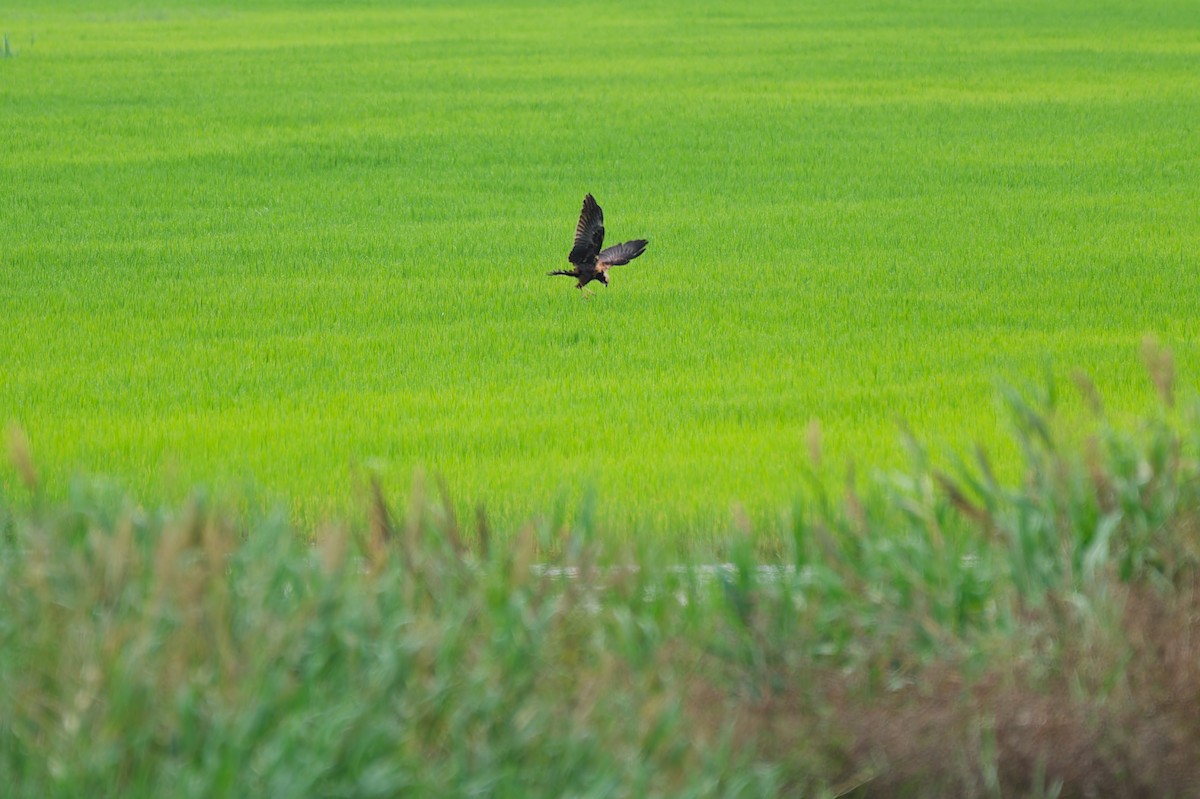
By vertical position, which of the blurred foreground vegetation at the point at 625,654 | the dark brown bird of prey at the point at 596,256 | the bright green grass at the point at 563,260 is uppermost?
the blurred foreground vegetation at the point at 625,654

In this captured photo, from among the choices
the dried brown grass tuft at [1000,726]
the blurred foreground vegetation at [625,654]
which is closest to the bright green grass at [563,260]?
the blurred foreground vegetation at [625,654]

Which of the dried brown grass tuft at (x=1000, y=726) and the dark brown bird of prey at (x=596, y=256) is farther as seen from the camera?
the dark brown bird of prey at (x=596, y=256)

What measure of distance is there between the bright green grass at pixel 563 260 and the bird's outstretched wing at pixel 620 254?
0.92 ft

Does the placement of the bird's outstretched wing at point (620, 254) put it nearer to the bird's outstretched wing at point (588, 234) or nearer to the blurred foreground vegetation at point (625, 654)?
the bird's outstretched wing at point (588, 234)

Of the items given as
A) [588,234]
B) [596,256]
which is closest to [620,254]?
[596,256]

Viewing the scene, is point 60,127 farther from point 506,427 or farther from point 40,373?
point 506,427

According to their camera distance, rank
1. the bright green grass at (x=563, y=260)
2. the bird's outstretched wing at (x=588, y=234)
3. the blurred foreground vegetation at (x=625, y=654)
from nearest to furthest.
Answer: the blurred foreground vegetation at (x=625, y=654), the bright green grass at (x=563, y=260), the bird's outstretched wing at (x=588, y=234)

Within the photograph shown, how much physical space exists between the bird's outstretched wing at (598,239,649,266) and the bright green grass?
0.28 m

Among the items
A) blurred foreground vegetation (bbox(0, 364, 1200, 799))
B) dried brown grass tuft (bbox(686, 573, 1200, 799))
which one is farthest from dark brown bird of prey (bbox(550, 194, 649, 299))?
dried brown grass tuft (bbox(686, 573, 1200, 799))

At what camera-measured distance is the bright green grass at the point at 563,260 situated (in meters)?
6.65

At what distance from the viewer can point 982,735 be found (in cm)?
336

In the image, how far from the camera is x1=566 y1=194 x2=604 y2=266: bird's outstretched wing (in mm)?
8719

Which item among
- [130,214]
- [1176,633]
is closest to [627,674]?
[1176,633]

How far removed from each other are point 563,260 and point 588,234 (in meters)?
2.20
